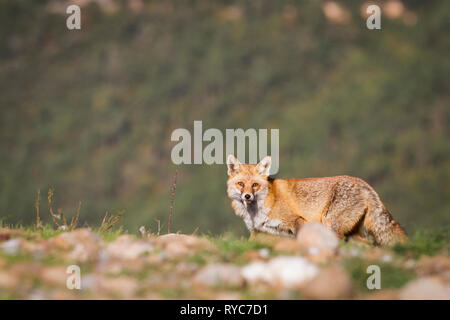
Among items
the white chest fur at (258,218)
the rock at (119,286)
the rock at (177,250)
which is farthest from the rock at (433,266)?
the rock at (119,286)

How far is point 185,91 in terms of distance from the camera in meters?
148

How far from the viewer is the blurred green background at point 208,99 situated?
116m

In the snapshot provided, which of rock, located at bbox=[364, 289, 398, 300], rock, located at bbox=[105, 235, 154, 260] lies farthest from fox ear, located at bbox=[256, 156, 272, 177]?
rock, located at bbox=[364, 289, 398, 300]

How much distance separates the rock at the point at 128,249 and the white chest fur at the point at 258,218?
10.4ft

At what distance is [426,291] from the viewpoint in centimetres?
689

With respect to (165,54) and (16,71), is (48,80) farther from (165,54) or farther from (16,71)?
(165,54)

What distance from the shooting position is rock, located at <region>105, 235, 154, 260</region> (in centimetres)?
848

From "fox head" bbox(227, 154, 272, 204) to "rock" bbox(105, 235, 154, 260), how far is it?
9.89ft

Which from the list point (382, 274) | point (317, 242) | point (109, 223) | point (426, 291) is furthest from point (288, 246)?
point (109, 223)

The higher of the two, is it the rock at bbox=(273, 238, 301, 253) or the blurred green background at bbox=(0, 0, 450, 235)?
the blurred green background at bbox=(0, 0, 450, 235)

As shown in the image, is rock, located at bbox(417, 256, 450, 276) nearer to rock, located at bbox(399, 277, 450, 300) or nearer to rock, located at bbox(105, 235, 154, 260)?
rock, located at bbox(399, 277, 450, 300)

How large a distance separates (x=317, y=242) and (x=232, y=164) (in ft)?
11.9

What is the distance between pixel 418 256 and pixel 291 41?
13809cm

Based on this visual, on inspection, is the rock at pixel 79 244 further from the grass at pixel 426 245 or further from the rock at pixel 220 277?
the grass at pixel 426 245
